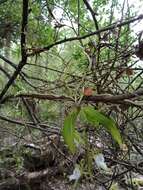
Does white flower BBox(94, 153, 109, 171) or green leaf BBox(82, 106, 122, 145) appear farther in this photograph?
Result: white flower BBox(94, 153, 109, 171)

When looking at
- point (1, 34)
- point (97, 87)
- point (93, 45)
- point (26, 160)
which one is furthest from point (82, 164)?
point (26, 160)

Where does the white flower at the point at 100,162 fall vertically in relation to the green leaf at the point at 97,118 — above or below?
below

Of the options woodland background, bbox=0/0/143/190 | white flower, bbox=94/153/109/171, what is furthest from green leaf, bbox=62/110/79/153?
white flower, bbox=94/153/109/171

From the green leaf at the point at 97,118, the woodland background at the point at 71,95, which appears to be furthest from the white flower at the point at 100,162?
the green leaf at the point at 97,118

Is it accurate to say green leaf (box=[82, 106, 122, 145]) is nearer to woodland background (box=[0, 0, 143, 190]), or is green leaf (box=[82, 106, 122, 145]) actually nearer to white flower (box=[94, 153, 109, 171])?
woodland background (box=[0, 0, 143, 190])

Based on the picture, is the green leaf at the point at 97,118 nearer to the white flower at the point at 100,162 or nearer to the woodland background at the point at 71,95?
the woodland background at the point at 71,95

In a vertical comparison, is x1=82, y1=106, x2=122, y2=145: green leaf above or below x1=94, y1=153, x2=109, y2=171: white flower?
above

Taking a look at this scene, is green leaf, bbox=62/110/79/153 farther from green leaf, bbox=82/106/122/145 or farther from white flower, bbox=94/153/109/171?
white flower, bbox=94/153/109/171

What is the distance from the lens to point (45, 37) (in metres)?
2.42

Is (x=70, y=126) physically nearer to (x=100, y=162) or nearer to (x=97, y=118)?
(x=97, y=118)

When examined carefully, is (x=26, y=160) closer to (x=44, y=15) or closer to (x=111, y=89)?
(x=44, y=15)

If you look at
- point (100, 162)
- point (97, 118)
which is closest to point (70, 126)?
point (97, 118)

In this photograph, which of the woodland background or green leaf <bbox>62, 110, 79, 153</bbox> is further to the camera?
the woodland background

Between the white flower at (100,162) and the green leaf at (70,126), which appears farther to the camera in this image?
the white flower at (100,162)
